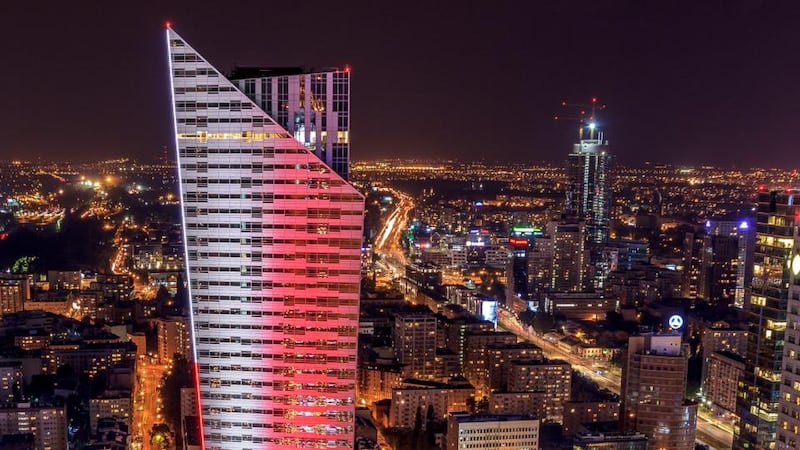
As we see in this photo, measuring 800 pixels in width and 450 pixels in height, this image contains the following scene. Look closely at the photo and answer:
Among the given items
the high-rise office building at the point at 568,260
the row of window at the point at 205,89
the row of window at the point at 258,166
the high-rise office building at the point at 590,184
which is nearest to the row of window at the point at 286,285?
the row of window at the point at 258,166

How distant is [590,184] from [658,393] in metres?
28.7

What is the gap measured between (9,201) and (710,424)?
140 ft

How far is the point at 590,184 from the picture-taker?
142ft

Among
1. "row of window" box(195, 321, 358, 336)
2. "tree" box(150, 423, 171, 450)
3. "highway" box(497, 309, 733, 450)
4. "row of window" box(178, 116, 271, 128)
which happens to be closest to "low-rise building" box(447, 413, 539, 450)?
"highway" box(497, 309, 733, 450)

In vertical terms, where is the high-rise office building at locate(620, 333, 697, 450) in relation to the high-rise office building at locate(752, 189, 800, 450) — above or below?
below

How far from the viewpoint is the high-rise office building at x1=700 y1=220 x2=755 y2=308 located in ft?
94.9

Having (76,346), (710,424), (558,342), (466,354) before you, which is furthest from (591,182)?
(76,346)

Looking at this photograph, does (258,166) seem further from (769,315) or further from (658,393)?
(658,393)

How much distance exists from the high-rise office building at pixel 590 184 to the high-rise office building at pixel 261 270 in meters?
31.0

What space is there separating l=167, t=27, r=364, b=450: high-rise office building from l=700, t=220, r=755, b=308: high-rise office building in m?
21.1

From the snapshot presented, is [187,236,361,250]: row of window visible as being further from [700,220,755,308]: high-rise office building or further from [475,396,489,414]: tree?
[700,220,755,308]: high-rise office building

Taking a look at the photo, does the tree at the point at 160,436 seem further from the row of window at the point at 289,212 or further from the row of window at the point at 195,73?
the row of window at the point at 195,73

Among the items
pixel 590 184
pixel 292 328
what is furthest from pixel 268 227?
pixel 590 184

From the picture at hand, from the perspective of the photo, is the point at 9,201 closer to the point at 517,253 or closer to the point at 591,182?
the point at 517,253
